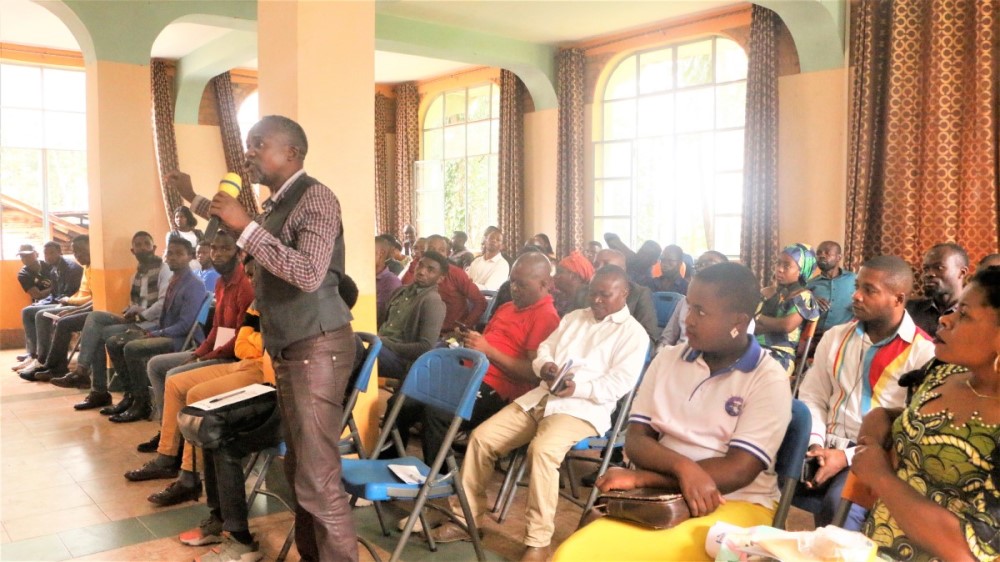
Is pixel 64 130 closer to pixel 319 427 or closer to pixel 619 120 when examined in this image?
pixel 619 120

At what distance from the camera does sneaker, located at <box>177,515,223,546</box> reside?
10.3ft

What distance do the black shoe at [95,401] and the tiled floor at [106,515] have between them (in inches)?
27.1

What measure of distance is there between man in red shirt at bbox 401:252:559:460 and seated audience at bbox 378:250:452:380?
0.54 metres

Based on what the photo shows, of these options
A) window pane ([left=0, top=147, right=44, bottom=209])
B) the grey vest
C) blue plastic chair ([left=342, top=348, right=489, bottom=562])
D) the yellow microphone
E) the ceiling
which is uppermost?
the ceiling

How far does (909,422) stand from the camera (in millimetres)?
1743

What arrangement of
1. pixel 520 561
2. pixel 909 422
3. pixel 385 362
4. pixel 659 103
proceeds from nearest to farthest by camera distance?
pixel 909 422 → pixel 520 561 → pixel 385 362 → pixel 659 103

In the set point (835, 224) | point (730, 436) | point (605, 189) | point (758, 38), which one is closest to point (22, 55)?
point (605, 189)

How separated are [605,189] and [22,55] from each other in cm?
754

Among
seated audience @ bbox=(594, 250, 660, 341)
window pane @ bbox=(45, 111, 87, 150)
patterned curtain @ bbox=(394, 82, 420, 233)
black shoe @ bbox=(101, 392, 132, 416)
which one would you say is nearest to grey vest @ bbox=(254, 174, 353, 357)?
seated audience @ bbox=(594, 250, 660, 341)

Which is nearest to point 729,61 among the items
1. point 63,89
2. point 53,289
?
point 53,289

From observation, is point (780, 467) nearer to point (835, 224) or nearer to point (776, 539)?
point (776, 539)

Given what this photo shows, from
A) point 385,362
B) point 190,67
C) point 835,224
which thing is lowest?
point 385,362

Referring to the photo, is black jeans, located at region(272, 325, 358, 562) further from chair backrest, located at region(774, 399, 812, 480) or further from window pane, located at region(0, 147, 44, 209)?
window pane, located at region(0, 147, 44, 209)

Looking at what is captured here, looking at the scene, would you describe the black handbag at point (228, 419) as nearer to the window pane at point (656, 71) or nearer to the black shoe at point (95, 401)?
the black shoe at point (95, 401)
